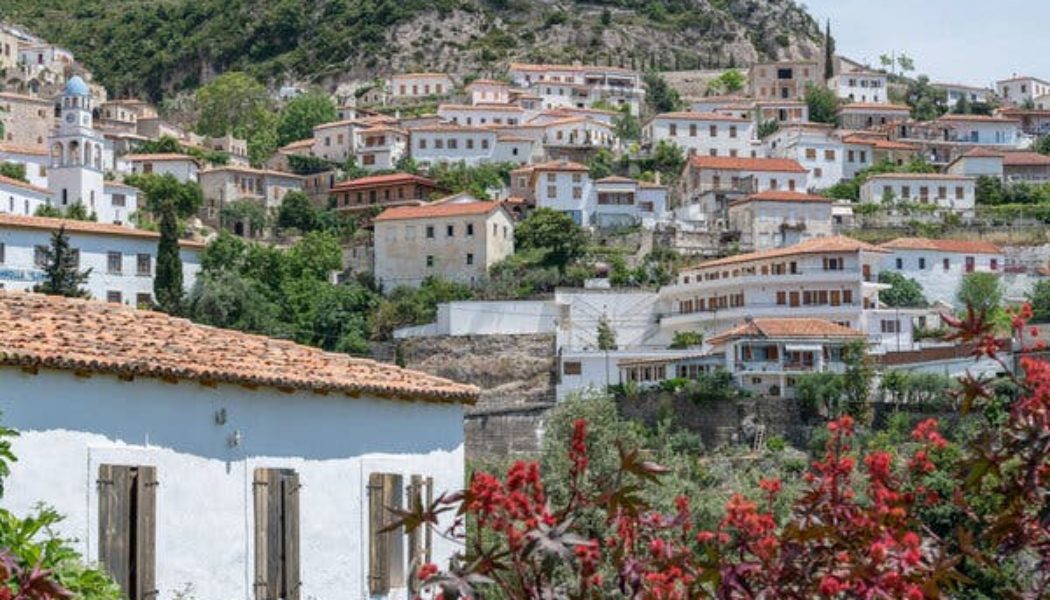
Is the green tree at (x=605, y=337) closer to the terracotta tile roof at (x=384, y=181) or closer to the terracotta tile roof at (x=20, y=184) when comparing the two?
the terracotta tile roof at (x=384, y=181)

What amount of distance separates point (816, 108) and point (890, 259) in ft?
151

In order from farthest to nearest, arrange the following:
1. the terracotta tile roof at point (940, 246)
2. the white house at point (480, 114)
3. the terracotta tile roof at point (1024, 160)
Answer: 1. the white house at point (480, 114)
2. the terracotta tile roof at point (1024, 160)
3. the terracotta tile roof at point (940, 246)

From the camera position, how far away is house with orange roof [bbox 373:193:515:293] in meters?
93.3

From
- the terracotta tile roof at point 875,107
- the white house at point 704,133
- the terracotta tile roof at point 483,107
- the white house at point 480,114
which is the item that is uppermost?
the terracotta tile roof at point 875,107

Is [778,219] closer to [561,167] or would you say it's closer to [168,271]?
[561,167]

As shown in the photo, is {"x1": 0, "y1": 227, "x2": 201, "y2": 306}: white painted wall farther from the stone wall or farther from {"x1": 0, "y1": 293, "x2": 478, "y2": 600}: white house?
{"x1": 0, "y1": 293, "x2": 478, "y2": 600}: white house

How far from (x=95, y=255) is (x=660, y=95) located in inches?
2738

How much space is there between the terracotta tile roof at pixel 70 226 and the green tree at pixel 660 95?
63412mm

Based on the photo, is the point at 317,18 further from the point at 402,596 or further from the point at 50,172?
the point at 402,596

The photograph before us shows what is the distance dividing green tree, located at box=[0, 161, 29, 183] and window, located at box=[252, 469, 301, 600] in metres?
84.0

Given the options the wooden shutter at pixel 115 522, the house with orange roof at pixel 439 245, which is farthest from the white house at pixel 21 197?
the wooden shutter at pixel 115 522

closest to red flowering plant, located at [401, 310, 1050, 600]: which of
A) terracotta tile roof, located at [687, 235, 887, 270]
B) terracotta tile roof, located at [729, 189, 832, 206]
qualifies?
terracotta tile roof, located at [687, 235, 887, 270]

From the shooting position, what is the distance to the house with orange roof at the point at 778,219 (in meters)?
99.5

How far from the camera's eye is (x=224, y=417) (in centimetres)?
1653
